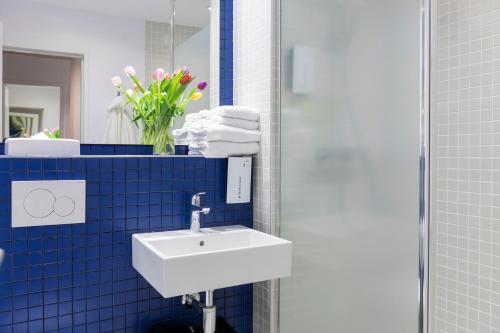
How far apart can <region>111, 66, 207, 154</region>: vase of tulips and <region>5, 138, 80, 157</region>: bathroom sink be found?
0.38 metres

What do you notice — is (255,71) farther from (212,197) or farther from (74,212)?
(74,212)

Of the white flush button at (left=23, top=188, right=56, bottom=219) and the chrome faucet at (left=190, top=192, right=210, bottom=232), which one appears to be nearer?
the white flush button at (left=23, top=188, right=56, bottom=219)

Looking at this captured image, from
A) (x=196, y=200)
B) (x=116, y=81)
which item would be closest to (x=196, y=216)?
(x=196, y=200)

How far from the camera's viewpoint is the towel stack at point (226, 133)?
1.76 metres

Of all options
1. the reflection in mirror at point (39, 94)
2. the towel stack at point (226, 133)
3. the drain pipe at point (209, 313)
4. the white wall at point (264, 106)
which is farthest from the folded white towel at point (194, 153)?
the drain pipe at point (209, 313)

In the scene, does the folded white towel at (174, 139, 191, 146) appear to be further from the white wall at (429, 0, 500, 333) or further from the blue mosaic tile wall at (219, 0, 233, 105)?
the white wall at (429, 0, 500, 333)

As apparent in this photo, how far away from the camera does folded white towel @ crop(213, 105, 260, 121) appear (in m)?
1.79

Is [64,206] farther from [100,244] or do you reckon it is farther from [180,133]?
[180,133]

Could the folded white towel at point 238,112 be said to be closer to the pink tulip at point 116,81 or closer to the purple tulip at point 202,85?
the purple tulip at point 202,85

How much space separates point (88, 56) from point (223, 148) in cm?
75

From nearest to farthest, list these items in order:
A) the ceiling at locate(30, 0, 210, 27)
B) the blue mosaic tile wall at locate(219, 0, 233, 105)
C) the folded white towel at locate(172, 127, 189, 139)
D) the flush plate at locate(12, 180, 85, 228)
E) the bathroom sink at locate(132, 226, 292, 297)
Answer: the bathroom sink at locate(132, 226, 292, 297), the flush plate at locate(12, 180, 85, 228), the ceiling at locate(30, 0, 210, 27), the folded white towel at locate(172, 127, 189, 139), the blue mosaic tile wall at locate(219, 0, 233, 105)

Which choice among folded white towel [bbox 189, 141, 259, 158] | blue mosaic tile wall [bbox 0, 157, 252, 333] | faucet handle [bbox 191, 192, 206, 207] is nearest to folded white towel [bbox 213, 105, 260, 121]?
folded white towel [bbox 189, 141, 259, 158]

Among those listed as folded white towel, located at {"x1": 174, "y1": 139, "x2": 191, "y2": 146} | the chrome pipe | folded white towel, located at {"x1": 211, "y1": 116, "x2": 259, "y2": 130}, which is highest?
folded white towel, located at {"x1": 211, "y1": 116, "x2": 259, "y2": 130}

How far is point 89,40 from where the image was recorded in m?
1.85
